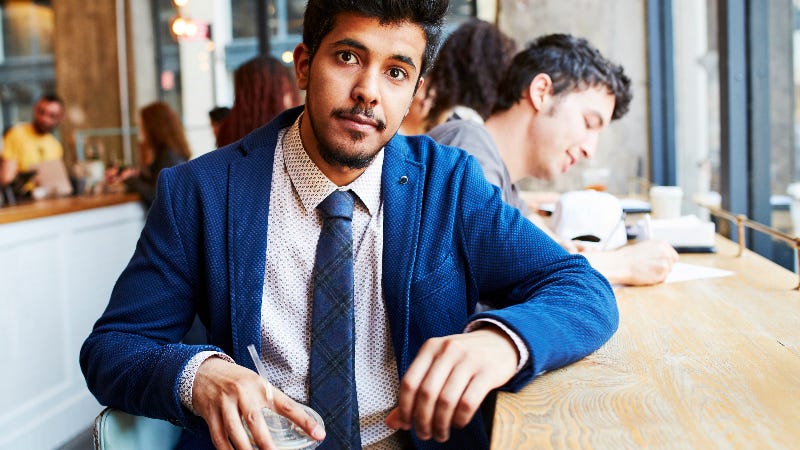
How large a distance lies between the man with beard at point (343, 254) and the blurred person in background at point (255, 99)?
189 centimetres

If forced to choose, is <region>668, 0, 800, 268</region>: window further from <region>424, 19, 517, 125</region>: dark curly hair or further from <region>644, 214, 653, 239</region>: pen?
<region>424, 19, 517, 125</region>: dark curly hair

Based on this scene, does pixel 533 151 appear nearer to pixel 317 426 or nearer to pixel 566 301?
pixel 566 301

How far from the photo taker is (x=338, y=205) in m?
1.24

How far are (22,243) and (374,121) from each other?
2544 millimetres

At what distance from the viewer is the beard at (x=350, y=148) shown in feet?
3.94

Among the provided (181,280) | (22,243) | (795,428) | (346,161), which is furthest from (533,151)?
(22,243)

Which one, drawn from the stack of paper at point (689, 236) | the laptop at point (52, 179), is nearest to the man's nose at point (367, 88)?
the stack of paper at point (689, 236)

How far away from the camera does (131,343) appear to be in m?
1.11

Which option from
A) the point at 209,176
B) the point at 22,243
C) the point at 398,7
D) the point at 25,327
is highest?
the point at 398,7

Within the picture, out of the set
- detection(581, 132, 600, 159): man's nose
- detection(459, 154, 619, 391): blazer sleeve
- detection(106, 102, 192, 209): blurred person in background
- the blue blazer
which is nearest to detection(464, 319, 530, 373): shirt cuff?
Answer: detection(459, 154, 619, 391): blazer sleeve

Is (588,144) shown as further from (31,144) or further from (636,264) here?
(31,144)

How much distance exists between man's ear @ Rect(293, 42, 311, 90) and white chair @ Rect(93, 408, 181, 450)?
0.58 m

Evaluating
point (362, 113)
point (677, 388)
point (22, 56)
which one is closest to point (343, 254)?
point (362, 113)

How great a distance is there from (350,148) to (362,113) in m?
0.06
